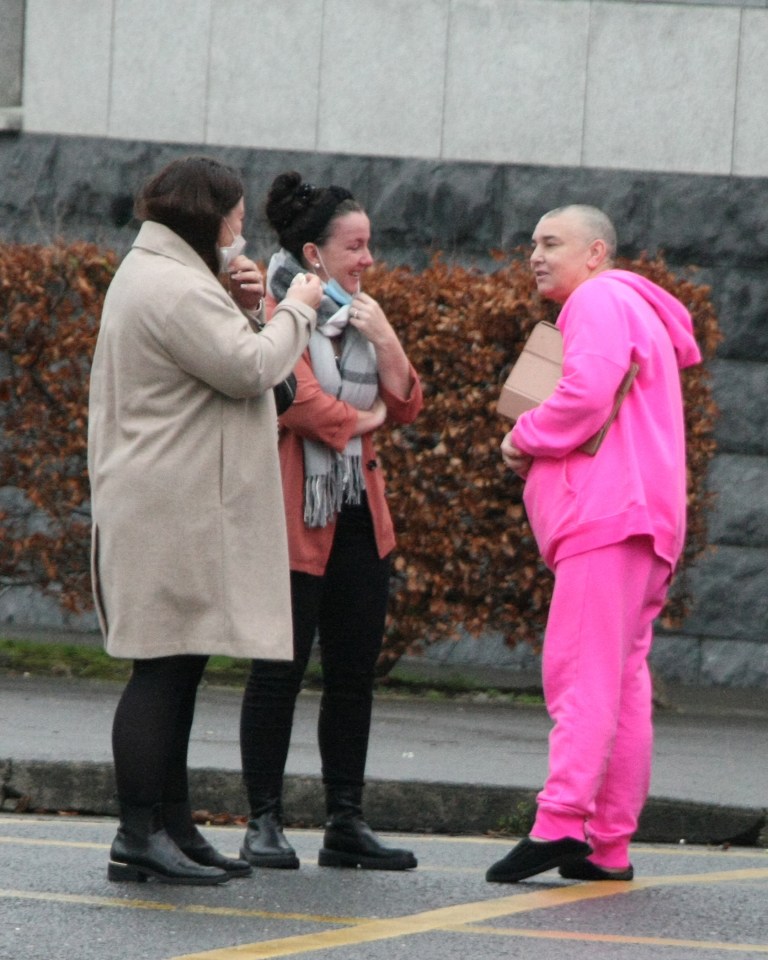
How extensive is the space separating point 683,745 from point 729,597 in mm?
2467

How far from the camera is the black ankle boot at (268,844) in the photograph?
17.8ft

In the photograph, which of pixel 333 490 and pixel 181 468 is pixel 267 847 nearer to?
pixel 333 490

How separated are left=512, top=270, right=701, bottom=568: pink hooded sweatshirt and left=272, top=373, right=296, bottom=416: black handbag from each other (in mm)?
602

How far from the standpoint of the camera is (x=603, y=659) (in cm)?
540

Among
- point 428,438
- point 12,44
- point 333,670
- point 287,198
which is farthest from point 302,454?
point 12,44

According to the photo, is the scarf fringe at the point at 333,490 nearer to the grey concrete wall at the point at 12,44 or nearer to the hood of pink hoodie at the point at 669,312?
the hood of pink hoodie at the point at 669,312

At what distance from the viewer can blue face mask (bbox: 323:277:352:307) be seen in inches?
222

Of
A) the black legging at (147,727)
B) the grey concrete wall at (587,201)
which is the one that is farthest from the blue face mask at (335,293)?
the grey concrete wall at (587,201)

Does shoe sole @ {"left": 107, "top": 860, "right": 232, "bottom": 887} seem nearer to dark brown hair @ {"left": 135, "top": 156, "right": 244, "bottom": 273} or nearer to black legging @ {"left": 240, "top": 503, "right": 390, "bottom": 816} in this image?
black legging @ {"left": 240, "top": 503, "right": 390, "bottom": 816}

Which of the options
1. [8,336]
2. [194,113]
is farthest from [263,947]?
[194,113]

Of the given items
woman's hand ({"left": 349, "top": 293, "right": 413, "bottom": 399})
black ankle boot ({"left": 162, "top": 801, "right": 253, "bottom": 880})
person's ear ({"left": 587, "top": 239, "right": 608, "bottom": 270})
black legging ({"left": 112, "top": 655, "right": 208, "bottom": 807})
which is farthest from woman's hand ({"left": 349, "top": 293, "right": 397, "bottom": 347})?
black ankle boot ({"left": 162, "top": 801, "right": 253, "bottom": 880})

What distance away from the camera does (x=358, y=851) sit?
18.3 feet

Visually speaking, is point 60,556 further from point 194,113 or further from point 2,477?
point 194,113

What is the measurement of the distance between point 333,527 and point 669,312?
1.09 m
